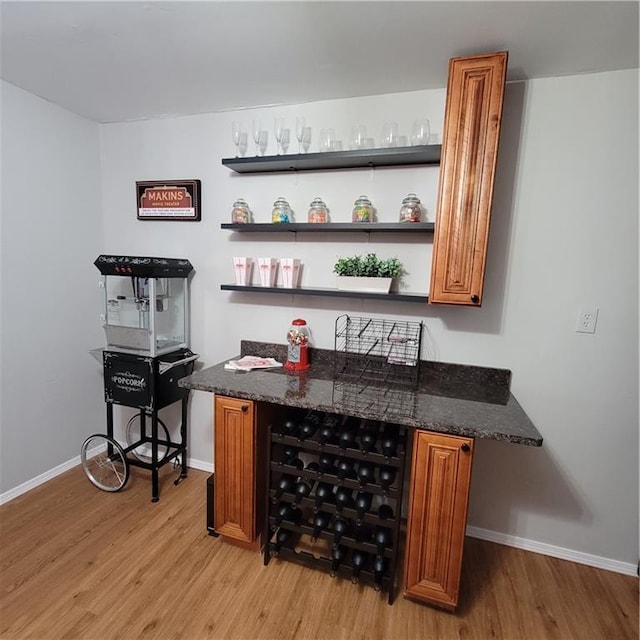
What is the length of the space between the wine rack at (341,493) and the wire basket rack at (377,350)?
286 millimetres

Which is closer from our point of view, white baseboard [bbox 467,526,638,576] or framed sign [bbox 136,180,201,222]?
white baseboard [bbox 467,526,638,576]

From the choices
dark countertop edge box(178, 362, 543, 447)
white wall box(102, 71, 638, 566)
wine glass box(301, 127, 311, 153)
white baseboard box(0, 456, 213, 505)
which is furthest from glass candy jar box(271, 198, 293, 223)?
white baseboard box(0, 456, 213, 505)

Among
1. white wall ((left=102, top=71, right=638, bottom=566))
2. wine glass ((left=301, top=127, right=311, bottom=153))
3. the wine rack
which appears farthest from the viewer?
wine glass ((left=301, top=127, right=311, bottom=153))

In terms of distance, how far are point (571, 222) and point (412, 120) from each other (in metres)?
0.92

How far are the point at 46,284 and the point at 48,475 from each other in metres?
1.22

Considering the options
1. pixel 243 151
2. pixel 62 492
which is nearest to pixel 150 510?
pixel 62 492

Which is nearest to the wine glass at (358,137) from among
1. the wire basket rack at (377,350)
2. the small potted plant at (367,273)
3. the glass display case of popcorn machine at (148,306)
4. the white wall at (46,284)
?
the small potted plant at (367,273)

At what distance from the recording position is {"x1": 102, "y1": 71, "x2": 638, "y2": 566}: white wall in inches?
64.8

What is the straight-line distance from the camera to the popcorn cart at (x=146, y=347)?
2059mm

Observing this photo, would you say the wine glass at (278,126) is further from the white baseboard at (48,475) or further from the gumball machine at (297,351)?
the white baseboard at (48,475)

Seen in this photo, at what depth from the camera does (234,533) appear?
1.79 m

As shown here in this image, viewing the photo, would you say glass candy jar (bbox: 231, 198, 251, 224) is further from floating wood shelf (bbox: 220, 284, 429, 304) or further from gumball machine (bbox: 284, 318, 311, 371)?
gumball machine (bbox: 284, 318, 311, 371)

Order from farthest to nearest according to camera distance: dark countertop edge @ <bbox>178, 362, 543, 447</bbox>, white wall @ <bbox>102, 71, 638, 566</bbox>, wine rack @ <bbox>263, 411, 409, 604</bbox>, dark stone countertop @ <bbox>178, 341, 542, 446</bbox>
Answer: white wall @ <bbox>102, 71, 638, 566</bbox> → wine rack @ <bbox>263, 411, 409, 604</bbox> → dark stone countertop @ <bbox>178, 341, 542, 446</bbox> → dark countertop edge @ <bbox>178, 362, 543, 447</bbox>

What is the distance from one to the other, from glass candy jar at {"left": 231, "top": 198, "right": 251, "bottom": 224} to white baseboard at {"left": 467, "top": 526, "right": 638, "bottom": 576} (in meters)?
2.13
